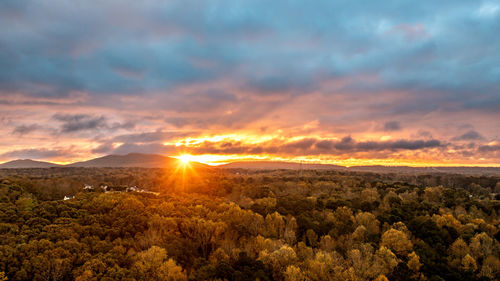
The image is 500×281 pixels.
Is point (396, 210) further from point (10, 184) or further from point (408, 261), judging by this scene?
A: point (10, 184)

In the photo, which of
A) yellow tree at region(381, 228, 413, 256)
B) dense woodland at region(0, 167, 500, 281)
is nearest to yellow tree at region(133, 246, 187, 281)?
dense woodland at region(0, 167, 500, 281)

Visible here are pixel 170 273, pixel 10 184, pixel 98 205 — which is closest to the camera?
pixel 170 273

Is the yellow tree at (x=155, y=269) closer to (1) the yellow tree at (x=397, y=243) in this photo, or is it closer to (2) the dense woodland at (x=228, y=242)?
(2) the dense woodland at (x=228, y=242)

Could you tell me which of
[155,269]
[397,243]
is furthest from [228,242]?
[397,243]

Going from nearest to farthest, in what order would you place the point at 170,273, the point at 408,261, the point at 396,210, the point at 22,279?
the point at 22,279
the point at 170,273
the point at 408,261
the point at 396,210

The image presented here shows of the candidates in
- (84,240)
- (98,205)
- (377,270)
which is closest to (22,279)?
(84,240)

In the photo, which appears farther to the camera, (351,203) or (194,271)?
(351,203)

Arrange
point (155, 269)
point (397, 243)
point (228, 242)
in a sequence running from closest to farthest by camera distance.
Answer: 1. point (155, 269)
2. point (228, 242)
3. point (397, 243)

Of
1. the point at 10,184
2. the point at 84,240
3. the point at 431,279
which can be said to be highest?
the point at 10,184

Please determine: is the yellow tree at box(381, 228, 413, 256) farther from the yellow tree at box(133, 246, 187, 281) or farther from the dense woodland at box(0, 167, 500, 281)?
the yellow tree at box(133, 246, 187, 281)

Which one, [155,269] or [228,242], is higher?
[155,269]

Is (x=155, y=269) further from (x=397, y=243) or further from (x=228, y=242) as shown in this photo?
(x=397, y=243)
